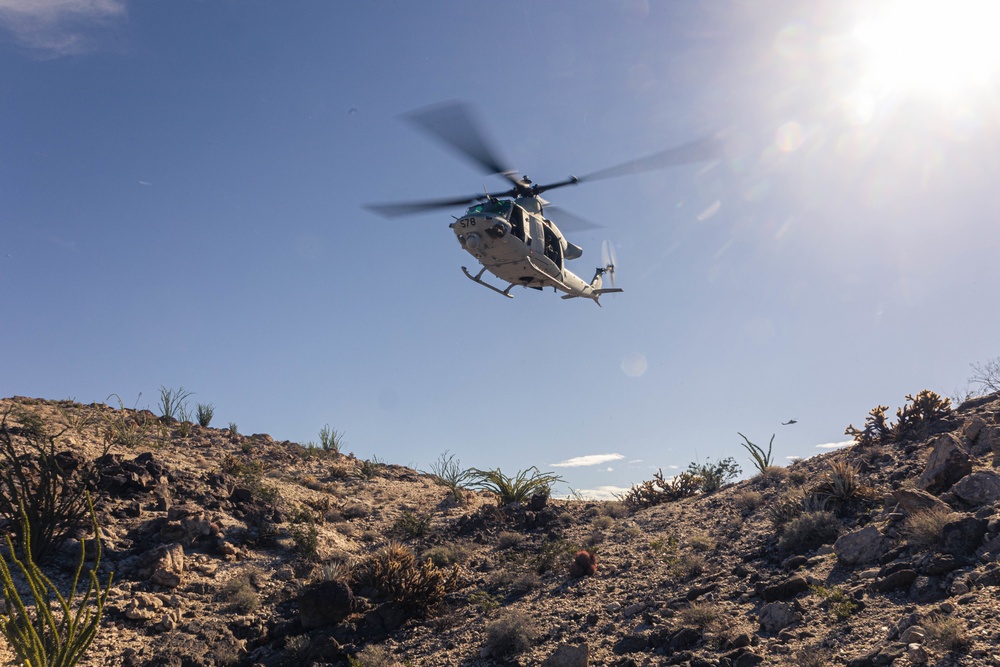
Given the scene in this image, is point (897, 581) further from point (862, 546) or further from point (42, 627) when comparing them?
point (42, 627)

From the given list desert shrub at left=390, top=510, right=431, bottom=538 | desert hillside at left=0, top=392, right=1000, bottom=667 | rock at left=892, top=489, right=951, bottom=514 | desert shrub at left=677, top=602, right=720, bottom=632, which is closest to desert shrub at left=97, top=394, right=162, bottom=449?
desert hillside at left=0, top=392, right=1000, bottom=667

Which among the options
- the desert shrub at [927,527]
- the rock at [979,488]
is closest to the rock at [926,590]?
the desert shrub at [927,527]

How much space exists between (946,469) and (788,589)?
3.94 m

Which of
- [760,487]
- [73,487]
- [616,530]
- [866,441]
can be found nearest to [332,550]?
[73,487]

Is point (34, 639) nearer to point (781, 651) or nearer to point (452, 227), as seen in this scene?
point (781, 651)

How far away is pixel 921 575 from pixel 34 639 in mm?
9849

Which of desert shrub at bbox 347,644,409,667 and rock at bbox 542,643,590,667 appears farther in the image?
desert shrub at bbox 347,644,409,667

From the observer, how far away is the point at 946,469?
31.6 feet

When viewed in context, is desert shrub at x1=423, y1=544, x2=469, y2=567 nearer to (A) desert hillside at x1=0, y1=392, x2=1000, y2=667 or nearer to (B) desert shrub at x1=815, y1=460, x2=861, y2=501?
(A) desert hillside at x1=0, y1=392, x2=1000, y2=667

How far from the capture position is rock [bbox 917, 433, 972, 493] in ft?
31.3

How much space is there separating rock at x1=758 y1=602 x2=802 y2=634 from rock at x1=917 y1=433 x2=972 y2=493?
418cm

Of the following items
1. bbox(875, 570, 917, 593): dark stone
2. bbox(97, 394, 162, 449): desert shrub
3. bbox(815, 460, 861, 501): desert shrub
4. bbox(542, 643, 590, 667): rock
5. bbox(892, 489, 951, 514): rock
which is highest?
bbox(97, 394, 162, 449): desert shrub

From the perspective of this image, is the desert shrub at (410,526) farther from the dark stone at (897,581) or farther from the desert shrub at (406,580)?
the dark stone at (897,581)

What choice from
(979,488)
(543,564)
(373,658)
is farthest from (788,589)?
(373,658)
